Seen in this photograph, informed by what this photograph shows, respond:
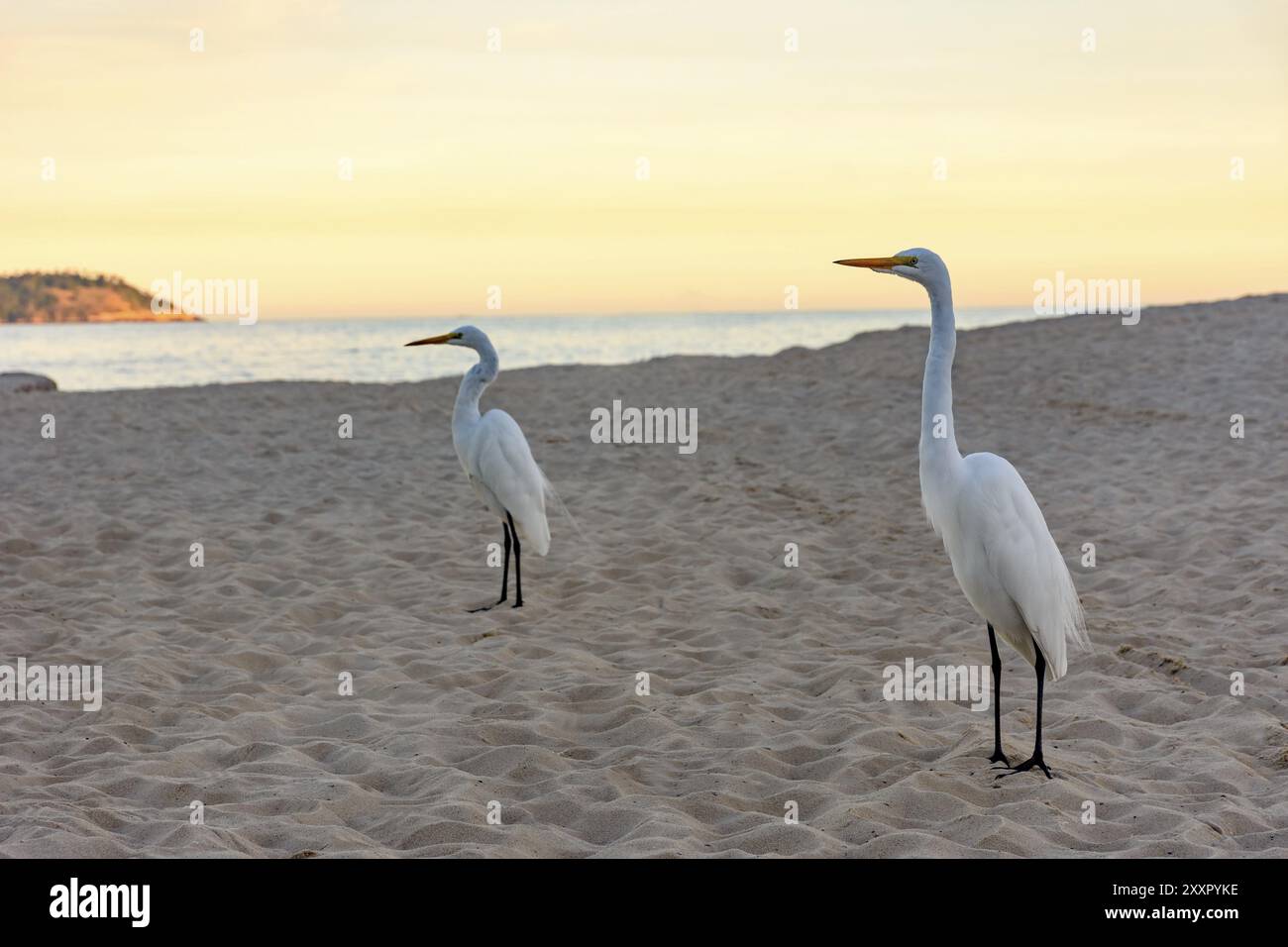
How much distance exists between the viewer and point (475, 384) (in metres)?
7.49

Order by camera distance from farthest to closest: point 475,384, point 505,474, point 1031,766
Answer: point 475,384, point 505,474, point 1031,766

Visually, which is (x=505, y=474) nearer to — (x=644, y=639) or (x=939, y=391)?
(x=644, y=639)

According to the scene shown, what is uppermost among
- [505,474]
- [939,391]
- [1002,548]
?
[939,391]

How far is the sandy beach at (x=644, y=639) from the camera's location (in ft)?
12.0

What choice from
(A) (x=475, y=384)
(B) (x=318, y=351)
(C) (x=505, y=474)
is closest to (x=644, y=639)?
(C) (x=505, y=474)

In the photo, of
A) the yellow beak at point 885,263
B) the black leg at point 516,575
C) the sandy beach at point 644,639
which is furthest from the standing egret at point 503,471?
the yellow beak at point 885,263

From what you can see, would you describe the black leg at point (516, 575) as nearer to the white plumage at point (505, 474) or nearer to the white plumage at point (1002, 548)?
the white plumage at point (505, 474)

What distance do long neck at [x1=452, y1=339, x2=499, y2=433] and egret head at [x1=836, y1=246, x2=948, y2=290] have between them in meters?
3.72

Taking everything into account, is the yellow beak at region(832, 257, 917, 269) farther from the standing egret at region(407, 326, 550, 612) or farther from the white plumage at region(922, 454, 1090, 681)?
the standing egret at region(407, 326, 550, 612)

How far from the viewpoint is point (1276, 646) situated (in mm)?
5430

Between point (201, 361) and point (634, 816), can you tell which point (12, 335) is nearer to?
point (201, 361)

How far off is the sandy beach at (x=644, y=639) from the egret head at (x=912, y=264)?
1.82 metres

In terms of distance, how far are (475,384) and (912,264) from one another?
3953mm

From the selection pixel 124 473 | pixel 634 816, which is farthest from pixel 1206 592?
pixel 124 473
